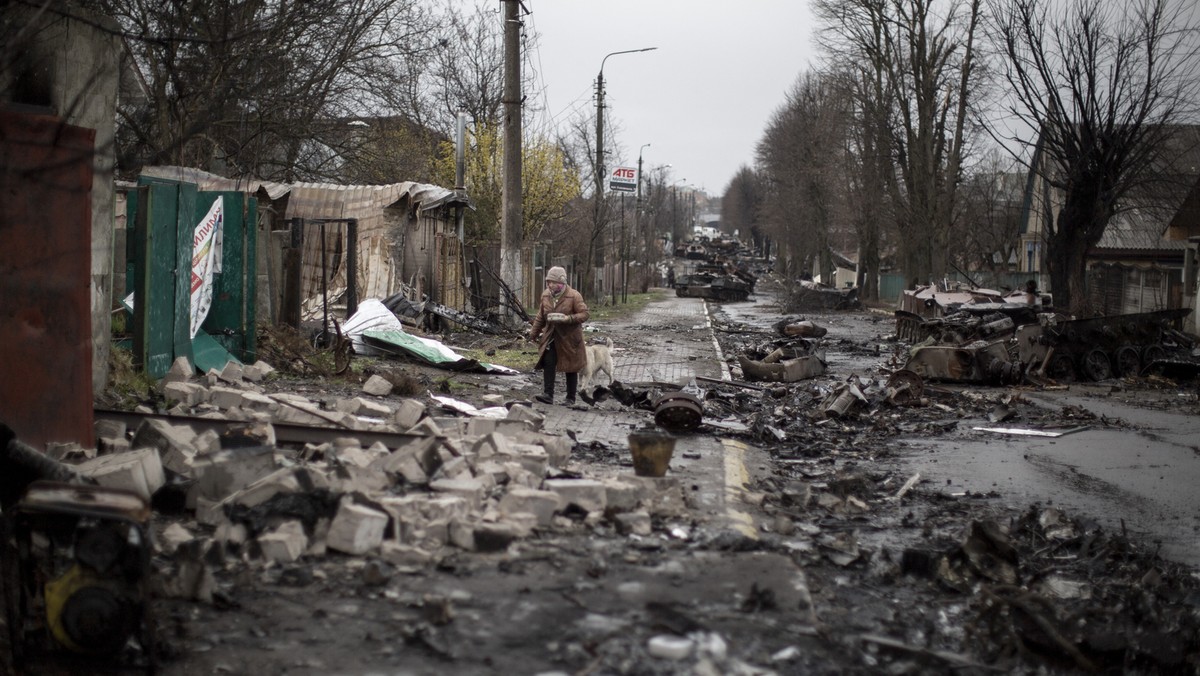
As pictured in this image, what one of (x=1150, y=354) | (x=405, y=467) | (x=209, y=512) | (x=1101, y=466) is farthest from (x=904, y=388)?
(x=209, y=512)

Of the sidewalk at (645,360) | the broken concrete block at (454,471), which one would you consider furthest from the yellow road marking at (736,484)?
the broken concrete block at (454,471)

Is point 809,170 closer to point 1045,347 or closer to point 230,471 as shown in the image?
point 1045,347

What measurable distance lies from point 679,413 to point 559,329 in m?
2.26

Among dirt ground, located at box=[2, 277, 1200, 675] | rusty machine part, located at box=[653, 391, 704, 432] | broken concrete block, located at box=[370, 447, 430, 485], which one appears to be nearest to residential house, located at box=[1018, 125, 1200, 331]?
rusty machine part, located at box=[653, 391, 704, 432]

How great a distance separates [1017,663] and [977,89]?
38.3 metres

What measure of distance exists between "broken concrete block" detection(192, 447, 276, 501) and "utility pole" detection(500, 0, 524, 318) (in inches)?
587

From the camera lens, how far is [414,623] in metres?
4.53

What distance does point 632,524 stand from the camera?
600 centimetres

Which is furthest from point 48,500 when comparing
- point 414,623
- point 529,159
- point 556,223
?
point 556,223

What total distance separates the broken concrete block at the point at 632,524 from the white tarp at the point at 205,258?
7071 mm

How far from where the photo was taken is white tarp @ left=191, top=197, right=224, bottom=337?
11.3 m

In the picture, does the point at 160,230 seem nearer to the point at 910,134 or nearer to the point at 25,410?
the point at 25,410

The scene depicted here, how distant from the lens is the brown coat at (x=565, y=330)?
1204 centimetres

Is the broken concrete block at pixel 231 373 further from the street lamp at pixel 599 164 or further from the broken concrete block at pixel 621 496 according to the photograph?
the street lamp at pixel 599 164
